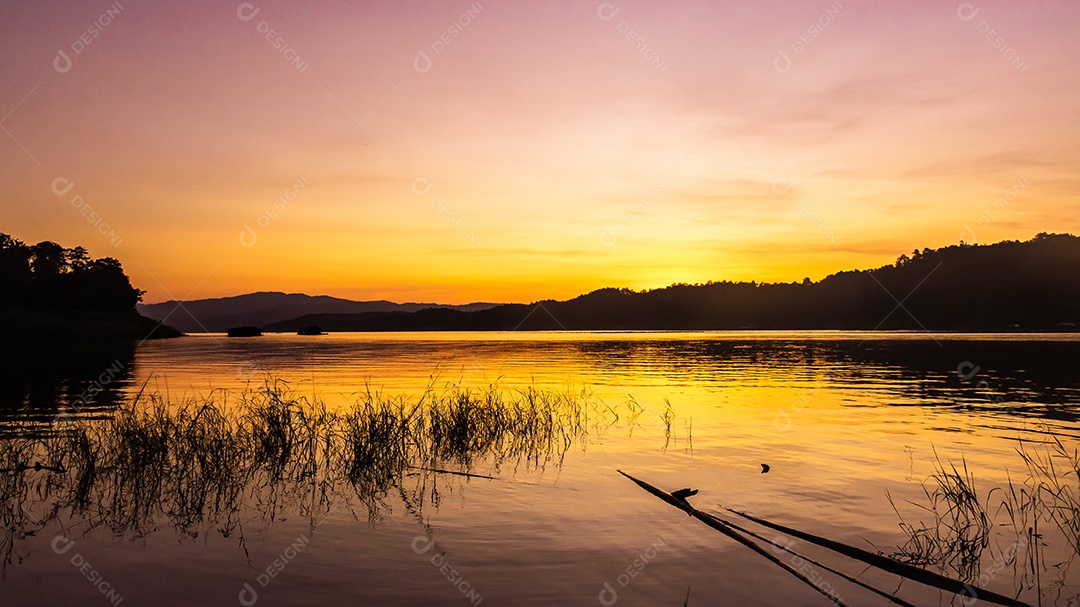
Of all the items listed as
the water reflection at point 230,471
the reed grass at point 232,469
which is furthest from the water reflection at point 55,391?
the reed grass at point 232,469

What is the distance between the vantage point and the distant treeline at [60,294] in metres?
168

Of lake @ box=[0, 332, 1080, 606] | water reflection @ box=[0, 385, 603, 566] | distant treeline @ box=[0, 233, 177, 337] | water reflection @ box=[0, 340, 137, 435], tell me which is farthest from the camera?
distant treeline @ box=[0, 233, 177, 337]

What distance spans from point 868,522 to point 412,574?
923 cm

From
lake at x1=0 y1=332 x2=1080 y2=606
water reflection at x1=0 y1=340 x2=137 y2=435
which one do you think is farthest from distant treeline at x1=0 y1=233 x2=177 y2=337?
lake at x1=0 y1=332 x2=1080 y2=606

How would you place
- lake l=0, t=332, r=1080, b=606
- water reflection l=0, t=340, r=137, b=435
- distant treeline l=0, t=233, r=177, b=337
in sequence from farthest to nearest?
distant treeline l=0, t=233, r=177, b=337 < water reflection l=0, t=340, r=137, b=435 < lake l=0, t=332, r=1080, b=606

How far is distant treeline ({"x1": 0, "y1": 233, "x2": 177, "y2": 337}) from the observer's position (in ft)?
550

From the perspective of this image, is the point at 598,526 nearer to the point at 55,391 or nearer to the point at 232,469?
the point at 232,469

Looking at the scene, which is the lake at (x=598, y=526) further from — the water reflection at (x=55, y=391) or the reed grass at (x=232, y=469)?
the water reflection at (x=55, y=391)

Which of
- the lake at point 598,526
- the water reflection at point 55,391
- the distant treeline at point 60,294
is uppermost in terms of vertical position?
the distant treeline at point 60,294

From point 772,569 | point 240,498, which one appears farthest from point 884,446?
point 240,498

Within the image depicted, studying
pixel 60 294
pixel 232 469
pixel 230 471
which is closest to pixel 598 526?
pixel 230 471

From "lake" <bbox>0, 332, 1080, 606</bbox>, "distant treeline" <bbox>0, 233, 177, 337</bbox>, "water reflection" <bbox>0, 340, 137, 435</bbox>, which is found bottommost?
"lake" <bbox>0, 332, 1080, 606</bbox>

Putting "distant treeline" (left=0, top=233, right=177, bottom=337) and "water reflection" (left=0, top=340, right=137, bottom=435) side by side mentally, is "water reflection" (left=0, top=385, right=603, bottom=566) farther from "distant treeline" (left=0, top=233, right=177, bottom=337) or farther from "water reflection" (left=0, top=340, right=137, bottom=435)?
"distant treeline" (left=0, top=233, right=177, bottom=337)

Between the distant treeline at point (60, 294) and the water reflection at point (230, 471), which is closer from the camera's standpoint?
the water reflection at point (230, 471)
